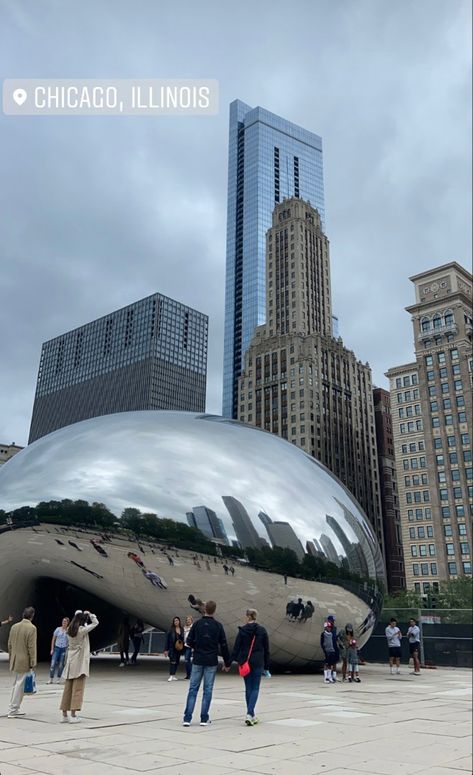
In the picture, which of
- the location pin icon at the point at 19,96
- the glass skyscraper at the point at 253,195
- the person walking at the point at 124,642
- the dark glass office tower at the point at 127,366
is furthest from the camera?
the glass skyscraper at the point at 253,195

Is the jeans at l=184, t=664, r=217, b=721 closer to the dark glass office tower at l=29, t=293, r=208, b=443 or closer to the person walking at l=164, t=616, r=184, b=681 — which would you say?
the person walking at l=164, t=616, r=184, b=681

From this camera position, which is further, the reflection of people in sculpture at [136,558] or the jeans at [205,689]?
the reflection of people in sculpture at [136,558]

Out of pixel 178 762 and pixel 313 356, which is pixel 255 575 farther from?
pixel 313 356

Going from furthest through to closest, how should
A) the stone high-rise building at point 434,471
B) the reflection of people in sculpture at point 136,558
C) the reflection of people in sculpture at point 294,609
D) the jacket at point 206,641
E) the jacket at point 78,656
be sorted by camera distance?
1. the stone high-rise building at point 434,471
2. the reflection of people in sculpture at point 294,609
3. the reflection of people in sculpture at point 136,558
4. the jacket at point 78,656
5. the jacket at point 206,641

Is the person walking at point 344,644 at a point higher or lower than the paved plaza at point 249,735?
higher

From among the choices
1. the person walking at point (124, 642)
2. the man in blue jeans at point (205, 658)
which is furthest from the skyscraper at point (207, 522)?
the person walking at point (124, 642)

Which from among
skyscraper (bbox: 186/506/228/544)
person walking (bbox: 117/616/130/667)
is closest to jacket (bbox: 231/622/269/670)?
skyscraper (bbox: 186/506/228/544)

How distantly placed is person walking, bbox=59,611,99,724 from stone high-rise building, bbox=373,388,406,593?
371 ft

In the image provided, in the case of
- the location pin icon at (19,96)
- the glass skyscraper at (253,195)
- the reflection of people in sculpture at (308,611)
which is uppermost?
the glass skyscraper at (253,195)

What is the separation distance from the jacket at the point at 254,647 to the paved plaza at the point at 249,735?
26.2 inches

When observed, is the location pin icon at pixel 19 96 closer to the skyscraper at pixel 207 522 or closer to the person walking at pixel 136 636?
the skyscraper at pixel 207 522

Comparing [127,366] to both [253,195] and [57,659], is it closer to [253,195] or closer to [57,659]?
[253,195]

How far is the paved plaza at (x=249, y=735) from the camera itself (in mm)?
4977

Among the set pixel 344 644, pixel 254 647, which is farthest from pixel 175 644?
pixel 254 647
